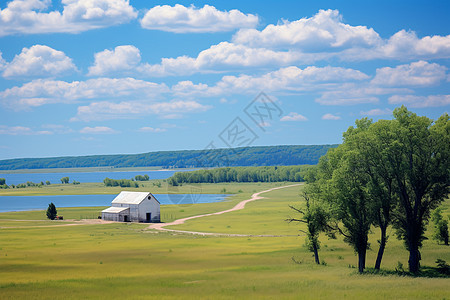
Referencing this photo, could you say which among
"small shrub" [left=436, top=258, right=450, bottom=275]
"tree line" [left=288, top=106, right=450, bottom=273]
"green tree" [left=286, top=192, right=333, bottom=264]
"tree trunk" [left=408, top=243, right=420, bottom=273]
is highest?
"tree line" [left=288, top=106, right=450, bottom=273]

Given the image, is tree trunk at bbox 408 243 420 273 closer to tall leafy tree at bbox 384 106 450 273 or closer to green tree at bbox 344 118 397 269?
tall leafy tree at bbox 384 106 450 273

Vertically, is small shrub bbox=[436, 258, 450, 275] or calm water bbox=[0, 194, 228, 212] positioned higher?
calm water bbox=[0, 194, 228, 212]

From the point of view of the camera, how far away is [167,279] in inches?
1417

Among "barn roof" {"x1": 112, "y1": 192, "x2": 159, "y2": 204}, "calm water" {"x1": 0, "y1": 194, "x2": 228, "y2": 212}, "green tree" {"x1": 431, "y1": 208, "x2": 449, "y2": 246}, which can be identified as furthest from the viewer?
"calm water" {"x1": 0, "y1": 194, "x2": 228, "y2": 212}

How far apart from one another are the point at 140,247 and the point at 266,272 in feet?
74.0

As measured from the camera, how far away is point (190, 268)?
41938mm

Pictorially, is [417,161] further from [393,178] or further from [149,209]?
[149,209]

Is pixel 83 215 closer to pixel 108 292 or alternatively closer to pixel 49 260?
pixel 49 260

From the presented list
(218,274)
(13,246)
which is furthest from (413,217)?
(13,246)

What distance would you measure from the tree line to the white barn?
60.0m

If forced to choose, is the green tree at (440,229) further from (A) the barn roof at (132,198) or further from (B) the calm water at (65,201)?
(B) the calm water at (65,201)

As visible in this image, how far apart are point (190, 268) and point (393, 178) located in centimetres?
1847

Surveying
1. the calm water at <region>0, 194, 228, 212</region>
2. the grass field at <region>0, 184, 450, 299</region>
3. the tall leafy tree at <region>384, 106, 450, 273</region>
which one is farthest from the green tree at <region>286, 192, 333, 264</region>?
the calm water at <region>0, 194, 228, 212</region>

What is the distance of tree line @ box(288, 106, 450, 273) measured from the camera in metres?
38.6
